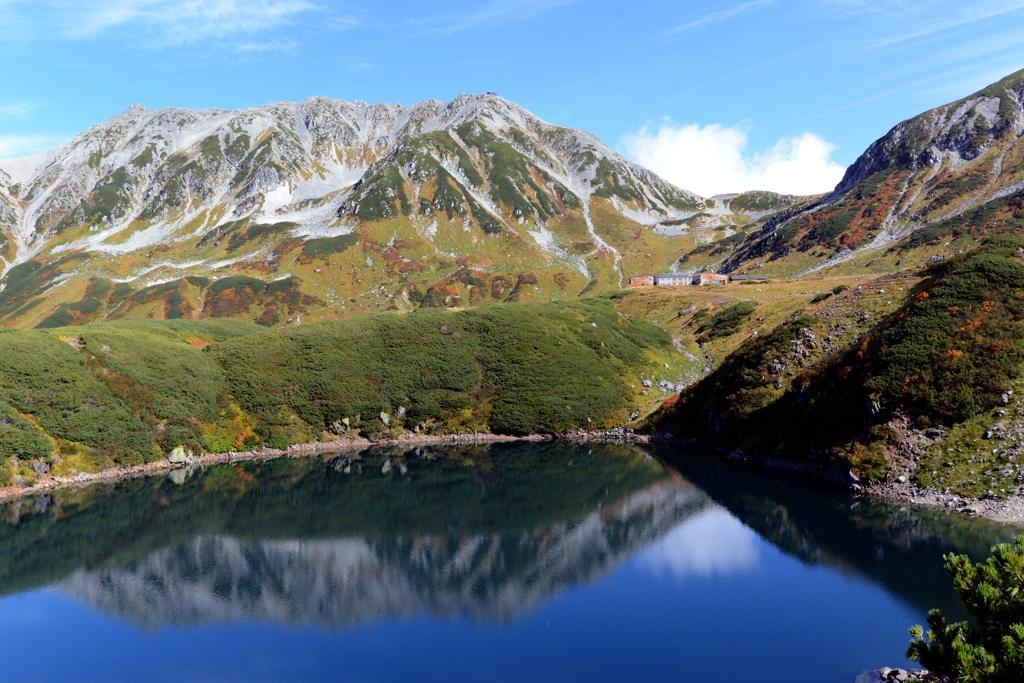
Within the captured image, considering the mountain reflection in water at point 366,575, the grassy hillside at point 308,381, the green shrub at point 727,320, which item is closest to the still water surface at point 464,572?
the mountain reflection in water at point 366,575

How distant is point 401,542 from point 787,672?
31.9 metres

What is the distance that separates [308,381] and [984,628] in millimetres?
80989

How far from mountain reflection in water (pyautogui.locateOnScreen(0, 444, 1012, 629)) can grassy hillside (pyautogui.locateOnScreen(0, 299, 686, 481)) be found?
8.61 meters

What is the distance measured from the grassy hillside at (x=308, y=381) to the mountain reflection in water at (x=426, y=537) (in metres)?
8.61

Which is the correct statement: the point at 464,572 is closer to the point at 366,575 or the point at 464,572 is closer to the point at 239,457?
the point at 366,575

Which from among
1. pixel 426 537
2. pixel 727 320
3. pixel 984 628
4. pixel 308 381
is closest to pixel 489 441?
pixel 308 381

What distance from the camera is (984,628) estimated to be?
19375mm

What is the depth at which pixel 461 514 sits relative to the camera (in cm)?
5844

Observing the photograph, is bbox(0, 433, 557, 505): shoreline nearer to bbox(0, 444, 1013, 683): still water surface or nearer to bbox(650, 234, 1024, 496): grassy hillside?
bbox(0, 444, 1013, 683): still water surface

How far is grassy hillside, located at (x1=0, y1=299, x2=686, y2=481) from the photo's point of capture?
69.6m

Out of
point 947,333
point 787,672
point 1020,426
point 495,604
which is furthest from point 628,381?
point 787,672

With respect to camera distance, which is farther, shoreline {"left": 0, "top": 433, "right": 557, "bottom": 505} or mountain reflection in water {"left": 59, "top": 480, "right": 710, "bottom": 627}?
shoreline {"left": 0, "top": 433, "right": 557, "bottom": 505}

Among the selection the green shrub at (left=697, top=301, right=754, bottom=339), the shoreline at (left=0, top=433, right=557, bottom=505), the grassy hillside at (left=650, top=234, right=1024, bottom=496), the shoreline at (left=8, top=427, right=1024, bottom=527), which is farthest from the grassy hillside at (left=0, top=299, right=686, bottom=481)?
the grassy hillside at (left=650, top=234, right=1024, bottom=496)

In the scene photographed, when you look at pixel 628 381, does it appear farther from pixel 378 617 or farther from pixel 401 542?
pixel 378 617
